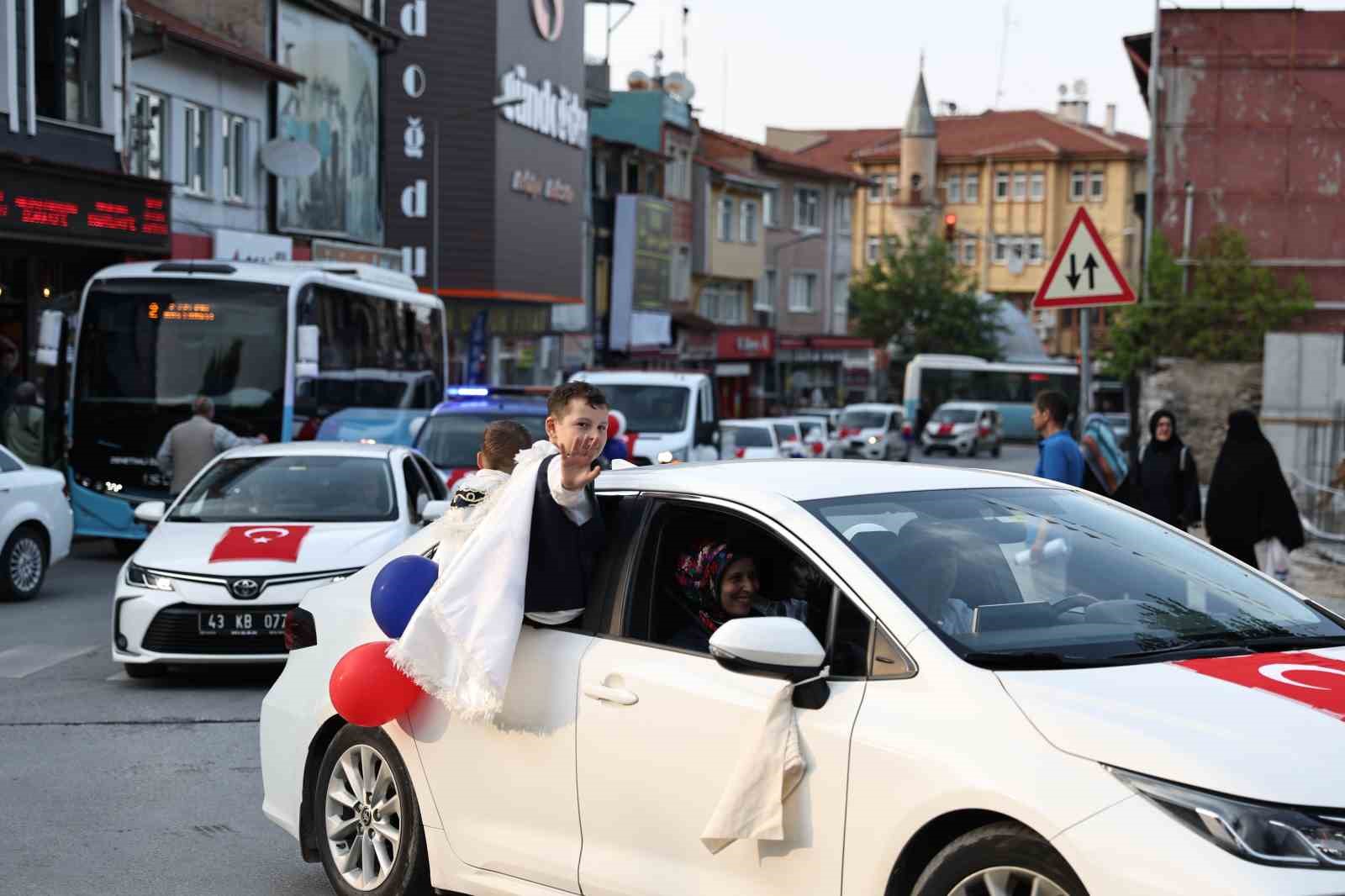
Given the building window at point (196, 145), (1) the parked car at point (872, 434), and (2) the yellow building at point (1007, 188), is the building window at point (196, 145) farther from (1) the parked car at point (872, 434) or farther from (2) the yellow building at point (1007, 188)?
(2) the yellow building at point (1007, 188)

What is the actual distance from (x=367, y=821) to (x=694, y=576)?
151cm

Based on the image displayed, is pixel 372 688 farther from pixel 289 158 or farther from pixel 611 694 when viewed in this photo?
pixel 289 158

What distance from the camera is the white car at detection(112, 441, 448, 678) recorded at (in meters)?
11.1

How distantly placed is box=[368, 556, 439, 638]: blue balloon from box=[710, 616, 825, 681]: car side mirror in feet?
4.65

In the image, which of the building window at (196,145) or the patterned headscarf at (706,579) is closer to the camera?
the patterned headscarf at (706,579)

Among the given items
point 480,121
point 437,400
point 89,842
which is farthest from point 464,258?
point 89,842

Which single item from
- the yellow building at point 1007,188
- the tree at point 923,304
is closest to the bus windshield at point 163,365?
the tree at point 923,304

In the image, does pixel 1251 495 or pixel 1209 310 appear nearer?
pixel 1251 495

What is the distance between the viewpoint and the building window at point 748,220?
76.2m

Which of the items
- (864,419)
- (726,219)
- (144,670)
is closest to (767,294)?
(726,219)

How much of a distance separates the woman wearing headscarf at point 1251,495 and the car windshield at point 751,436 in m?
25.1

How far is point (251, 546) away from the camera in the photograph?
37.6 feet

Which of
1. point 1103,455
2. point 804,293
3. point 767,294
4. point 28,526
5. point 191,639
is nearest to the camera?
point 191,639

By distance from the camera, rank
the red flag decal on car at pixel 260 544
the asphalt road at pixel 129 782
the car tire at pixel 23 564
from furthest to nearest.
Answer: the car tire at pixel 23 564, the red flag decal on car at pixel 260 544, the asphalt road at pixel 129 782
